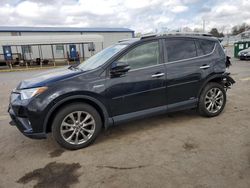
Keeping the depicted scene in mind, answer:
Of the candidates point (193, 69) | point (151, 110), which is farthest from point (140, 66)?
point (193, 69)

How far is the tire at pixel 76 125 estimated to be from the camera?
351 centimetres

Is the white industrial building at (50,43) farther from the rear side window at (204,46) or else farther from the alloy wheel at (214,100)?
the alloy wheel at (214,100)

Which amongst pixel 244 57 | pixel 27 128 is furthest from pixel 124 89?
pixel 244 57

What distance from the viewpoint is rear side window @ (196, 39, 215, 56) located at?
4586mm

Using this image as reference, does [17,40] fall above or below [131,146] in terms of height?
above

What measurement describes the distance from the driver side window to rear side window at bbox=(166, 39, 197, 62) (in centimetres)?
27

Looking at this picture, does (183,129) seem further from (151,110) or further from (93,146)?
(93,146)

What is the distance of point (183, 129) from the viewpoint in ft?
13.9

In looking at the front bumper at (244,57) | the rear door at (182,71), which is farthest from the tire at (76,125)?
the front bumper at (244,57)

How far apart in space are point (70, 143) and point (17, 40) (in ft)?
81.6

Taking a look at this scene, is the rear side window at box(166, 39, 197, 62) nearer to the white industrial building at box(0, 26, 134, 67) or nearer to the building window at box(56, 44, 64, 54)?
the white industrial building at box(0, 26, 134, 67)

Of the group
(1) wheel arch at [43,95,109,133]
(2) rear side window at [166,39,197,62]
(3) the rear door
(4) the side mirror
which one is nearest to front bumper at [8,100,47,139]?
(1) wheel arch at [43,95,109,133]

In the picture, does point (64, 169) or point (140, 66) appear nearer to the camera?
point (64, 169)

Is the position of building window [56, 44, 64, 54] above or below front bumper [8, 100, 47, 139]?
above
